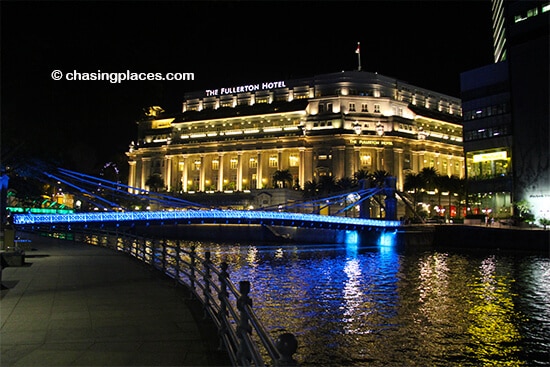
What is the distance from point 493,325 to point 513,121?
70.3 metres

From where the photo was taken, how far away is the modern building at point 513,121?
76688 millimetres

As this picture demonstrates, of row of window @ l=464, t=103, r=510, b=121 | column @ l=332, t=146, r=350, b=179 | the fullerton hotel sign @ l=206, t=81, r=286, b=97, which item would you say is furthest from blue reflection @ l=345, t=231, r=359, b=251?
the fullerton hotel sign @ l=206, t=81, r=286, b=97

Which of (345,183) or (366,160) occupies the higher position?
(366,160)

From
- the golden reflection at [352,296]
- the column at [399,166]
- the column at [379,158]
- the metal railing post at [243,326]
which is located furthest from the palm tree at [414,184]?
the metal railing post at [243,326]

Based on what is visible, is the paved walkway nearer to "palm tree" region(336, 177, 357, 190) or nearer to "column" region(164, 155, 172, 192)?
"palm tree" region(336, 177, 357, 190)

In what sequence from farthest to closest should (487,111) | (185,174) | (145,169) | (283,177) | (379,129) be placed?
(145,169), (185,174), (379,129), (283,177), (487,111)

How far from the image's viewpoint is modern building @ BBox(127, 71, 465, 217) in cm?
12850

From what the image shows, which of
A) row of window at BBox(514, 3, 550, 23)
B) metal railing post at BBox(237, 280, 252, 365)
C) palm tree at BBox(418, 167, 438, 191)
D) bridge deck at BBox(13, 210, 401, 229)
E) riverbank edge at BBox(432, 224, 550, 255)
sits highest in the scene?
row of window at BBox(514, 3, 550, 23)

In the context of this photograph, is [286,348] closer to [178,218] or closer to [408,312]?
[408,312]

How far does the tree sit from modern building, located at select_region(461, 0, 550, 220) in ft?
285

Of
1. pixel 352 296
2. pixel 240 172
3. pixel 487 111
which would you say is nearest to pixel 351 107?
pixel 240 172

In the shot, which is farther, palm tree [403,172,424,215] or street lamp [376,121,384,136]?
street lamp [376,121,384,136]

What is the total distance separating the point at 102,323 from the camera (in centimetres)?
1130

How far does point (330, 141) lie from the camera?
12756 centimetres
